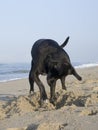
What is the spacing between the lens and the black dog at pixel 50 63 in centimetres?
727

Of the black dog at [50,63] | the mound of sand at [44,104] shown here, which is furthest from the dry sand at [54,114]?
the black dog at [50,63]

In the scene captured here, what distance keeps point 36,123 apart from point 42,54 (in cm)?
215

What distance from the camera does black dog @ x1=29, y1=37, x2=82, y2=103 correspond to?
727 cm

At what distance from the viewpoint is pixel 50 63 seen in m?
7.34

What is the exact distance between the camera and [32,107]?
7.43 metres

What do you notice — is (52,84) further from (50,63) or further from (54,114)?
(54,114)

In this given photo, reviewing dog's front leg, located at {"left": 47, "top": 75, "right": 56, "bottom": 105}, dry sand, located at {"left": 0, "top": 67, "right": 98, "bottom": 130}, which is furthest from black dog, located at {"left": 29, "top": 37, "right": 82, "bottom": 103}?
dry sand, located at {"left": 0, "top": 67, "right": 98, "bottom": 130}

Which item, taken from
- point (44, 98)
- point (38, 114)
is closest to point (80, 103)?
point (44, 98)

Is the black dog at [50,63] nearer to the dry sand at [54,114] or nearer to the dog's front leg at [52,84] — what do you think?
the dog's front leg at [52,84]

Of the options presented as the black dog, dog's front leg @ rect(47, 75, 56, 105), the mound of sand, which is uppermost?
the black dog

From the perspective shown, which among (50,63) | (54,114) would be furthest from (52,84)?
(54,114)

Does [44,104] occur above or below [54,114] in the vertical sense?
below

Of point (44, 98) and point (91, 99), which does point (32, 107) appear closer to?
point (44, 98)

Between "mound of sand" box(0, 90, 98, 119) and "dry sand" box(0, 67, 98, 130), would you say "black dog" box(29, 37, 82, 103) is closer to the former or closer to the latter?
"mound of sand" box(0, 90, 98, 119)
